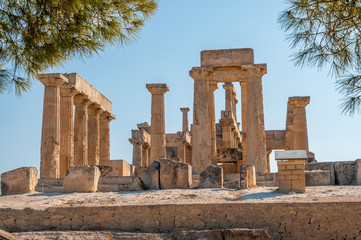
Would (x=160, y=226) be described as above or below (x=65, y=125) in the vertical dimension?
below

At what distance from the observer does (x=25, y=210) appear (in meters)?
11.9

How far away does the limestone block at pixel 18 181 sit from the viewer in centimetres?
1530

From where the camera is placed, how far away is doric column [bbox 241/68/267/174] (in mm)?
24148

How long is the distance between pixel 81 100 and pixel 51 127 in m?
3.75

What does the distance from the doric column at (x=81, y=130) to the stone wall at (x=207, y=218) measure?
48.1ft

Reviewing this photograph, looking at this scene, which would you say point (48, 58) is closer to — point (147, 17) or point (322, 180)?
point (147, 17)

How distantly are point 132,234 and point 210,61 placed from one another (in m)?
15.1

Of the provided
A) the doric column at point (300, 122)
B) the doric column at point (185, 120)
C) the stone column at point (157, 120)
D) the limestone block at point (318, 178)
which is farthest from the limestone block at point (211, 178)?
the doric column at point (185, 120)

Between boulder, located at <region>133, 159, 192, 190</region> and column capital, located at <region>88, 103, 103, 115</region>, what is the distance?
14.3 metres

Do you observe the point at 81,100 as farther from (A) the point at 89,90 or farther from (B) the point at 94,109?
(B) the point at 94,109

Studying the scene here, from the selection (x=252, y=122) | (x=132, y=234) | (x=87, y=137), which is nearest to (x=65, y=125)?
(x=87, y=137)

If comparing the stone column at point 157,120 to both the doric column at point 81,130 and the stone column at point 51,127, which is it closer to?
the doric column at point 81,130

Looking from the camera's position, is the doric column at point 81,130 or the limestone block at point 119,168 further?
the limestone block at point 119,168

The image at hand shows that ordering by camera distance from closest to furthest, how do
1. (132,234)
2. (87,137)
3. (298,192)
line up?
(132,234) < (298,192) < (87,137)
